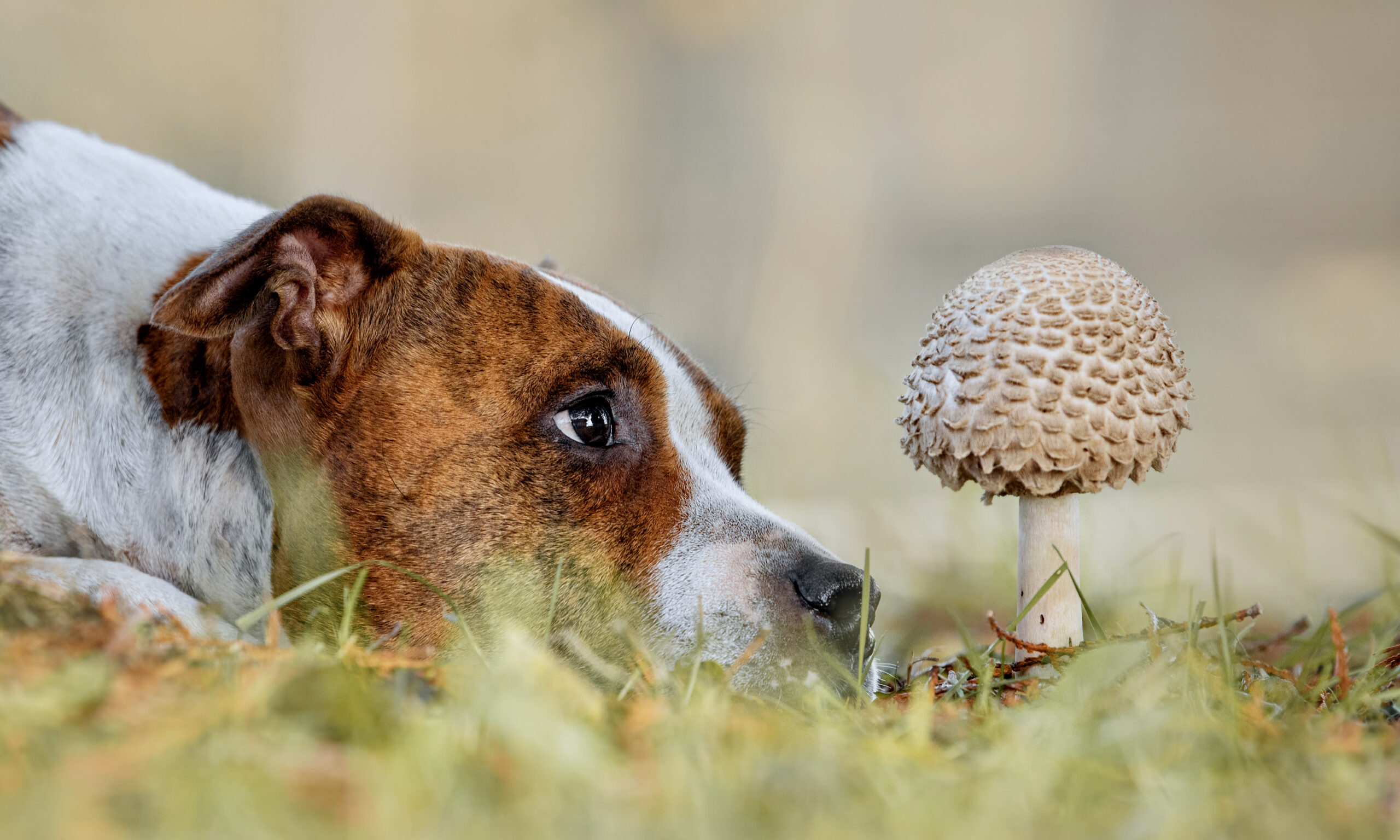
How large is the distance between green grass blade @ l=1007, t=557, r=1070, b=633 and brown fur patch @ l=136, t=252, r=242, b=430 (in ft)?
5.04

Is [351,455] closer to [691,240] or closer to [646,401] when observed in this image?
[646,401]

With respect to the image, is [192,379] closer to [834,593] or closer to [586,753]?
[834,593]

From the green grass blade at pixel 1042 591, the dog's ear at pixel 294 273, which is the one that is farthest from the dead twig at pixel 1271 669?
the dog's ear at pixel 294 273

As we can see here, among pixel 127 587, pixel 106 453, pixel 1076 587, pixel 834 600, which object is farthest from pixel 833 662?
pixel 106 453

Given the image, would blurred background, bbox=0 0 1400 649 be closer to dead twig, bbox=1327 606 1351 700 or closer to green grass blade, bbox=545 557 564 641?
green grass blade, bbox=545 557 564 641

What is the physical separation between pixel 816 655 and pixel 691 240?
6017mm

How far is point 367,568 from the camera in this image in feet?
7.02

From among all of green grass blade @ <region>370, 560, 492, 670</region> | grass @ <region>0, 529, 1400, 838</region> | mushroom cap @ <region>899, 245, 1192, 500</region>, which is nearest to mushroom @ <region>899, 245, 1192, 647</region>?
mushroom cap @ <region>899, 245, 1192, 500</region>

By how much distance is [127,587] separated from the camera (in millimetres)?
2090

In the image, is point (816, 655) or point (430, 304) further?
point (430, 304)

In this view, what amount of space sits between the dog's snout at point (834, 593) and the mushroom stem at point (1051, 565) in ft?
0.97

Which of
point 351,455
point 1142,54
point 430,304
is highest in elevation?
point 1142,54

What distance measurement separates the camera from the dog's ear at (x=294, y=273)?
2.06 m

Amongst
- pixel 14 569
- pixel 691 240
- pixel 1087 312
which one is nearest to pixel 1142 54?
pixel 691 240
